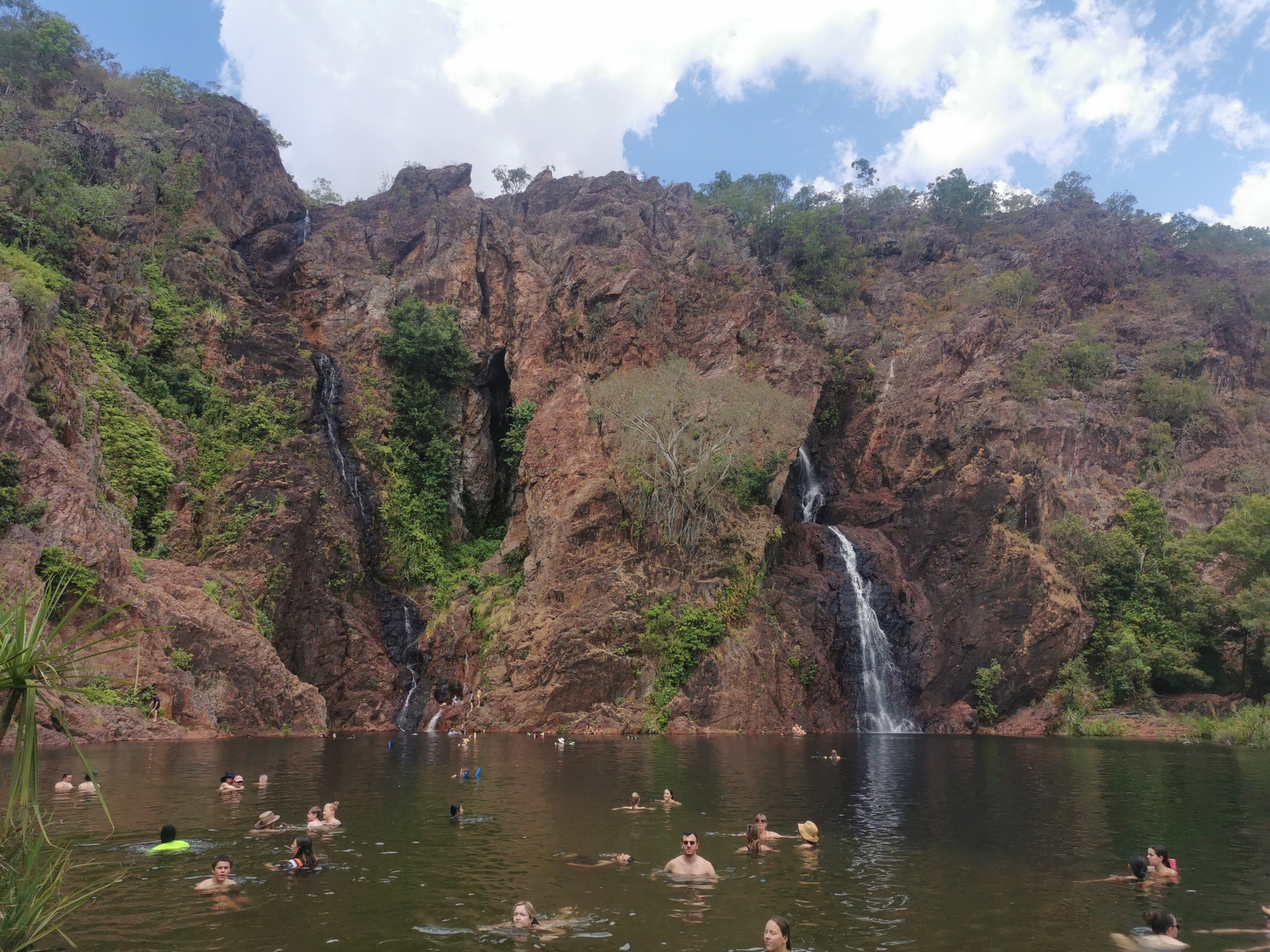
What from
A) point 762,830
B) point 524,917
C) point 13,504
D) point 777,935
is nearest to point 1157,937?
point 777,935

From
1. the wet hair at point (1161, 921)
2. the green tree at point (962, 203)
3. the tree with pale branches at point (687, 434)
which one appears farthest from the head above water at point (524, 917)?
the green tree at point (962, 203)

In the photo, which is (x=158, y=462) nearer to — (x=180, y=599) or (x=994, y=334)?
(x=180, y=599)

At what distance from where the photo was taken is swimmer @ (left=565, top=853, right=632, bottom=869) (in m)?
13.9

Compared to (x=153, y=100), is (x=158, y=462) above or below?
below

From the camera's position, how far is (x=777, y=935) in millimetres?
9562

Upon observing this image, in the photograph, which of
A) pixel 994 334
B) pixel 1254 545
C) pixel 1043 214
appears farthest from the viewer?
pixel 1043 214

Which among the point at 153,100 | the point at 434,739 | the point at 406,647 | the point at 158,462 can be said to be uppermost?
the point at 153,100

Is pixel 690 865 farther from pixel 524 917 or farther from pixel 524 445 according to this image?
pixel 524 445

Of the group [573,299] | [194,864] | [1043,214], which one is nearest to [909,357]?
[573,299]

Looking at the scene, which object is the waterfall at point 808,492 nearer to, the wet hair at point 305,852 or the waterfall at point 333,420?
the waterfall at point 333,420

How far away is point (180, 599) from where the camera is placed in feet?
109

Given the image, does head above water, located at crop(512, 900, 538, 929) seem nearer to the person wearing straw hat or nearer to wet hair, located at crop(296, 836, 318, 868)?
wet hair, located at crop(296, 836, 318, 868)

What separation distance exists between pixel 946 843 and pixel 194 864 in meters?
13.2

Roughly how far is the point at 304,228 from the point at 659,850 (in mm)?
59366
